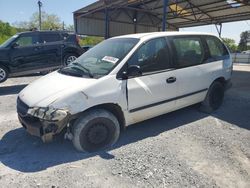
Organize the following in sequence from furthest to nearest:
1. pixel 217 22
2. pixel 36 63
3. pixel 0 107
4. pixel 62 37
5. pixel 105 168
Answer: pixel 217 22 < pixel 62 37 < pixel 36 63 < pixel 0 107 < pixel 105 168

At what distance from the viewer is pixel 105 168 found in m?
3.33

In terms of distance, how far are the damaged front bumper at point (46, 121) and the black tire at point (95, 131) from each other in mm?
258

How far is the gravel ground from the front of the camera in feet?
10.1

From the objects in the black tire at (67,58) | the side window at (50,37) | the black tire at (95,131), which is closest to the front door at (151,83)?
the black tire at (95,131)

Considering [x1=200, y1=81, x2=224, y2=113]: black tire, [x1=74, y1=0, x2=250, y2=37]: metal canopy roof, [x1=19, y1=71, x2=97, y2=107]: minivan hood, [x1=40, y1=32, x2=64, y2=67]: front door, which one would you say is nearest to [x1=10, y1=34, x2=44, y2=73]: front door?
[x1=40, y1=32, x2=64, y2=67]: front door

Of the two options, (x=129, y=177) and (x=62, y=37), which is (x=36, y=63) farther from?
(x=129, y=177)

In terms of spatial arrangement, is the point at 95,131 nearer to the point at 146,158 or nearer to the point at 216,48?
the point at 146,158

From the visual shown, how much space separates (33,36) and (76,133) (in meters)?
6.89

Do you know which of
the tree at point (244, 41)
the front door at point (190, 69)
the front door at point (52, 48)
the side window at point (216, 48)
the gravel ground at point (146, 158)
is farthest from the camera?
the tree at point (244, 41)

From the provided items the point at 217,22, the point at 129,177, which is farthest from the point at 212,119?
the point at 217,22

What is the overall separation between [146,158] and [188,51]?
2349 millimetres

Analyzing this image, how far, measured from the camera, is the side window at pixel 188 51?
459 centimetres

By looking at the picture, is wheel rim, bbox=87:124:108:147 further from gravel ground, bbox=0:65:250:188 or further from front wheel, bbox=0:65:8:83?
front wheel, bbox=0:65:8:83

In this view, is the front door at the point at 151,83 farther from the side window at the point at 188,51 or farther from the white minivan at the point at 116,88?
the side window at the point at 188,51
